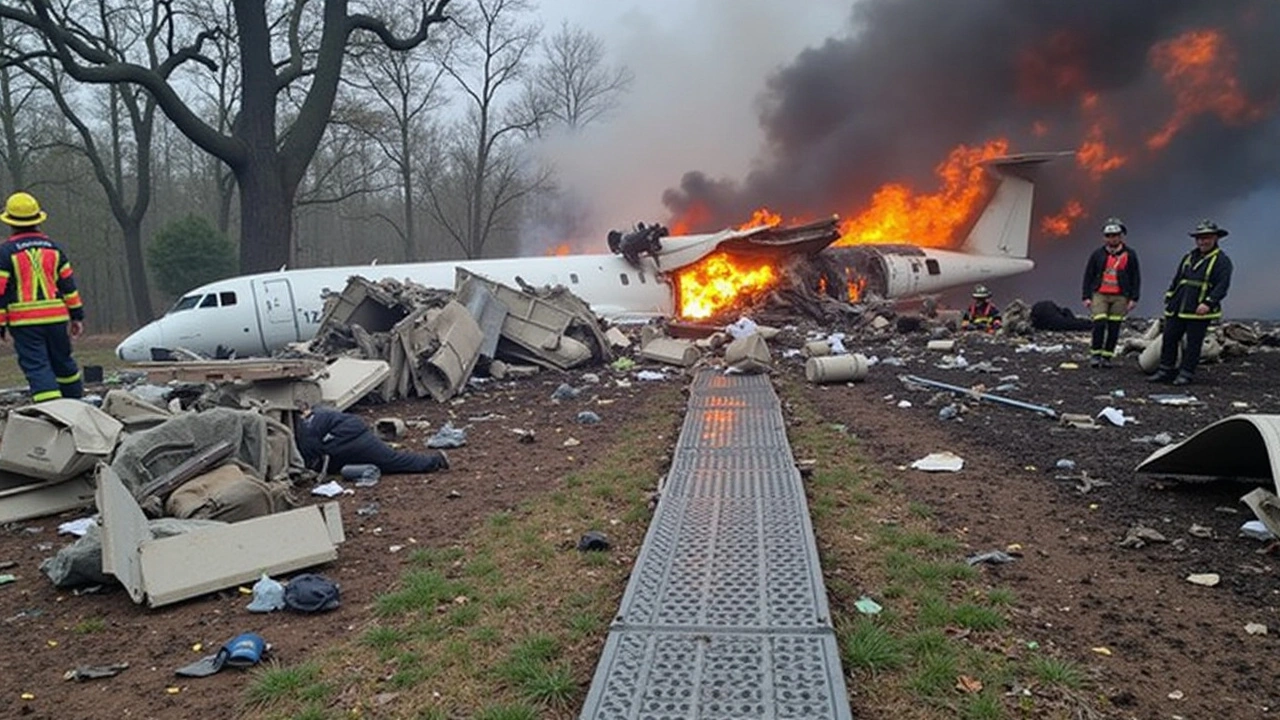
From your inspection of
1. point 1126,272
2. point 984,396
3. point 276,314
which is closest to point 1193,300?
point 1126,272

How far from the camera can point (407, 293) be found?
11109 millimetres

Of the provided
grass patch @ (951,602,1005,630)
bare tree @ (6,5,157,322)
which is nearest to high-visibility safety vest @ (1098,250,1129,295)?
grass patch @ (951,602,1005,630)

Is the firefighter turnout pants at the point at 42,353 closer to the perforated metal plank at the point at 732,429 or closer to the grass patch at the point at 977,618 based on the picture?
the perforated metal plank at the point at 732,429

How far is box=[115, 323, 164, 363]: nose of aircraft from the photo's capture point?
476 inches

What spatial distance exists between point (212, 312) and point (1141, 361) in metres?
13.9

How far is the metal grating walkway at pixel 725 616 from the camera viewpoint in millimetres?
2537

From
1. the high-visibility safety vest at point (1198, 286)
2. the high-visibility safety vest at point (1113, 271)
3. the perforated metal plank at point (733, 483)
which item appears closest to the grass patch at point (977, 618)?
the perforated metal plank at point (733, 483)

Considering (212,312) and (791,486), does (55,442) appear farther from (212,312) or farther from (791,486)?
(212,312)

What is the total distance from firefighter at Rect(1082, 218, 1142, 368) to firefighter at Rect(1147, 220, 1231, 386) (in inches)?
31.6

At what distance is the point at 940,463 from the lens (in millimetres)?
5613

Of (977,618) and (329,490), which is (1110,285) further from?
(329,490)

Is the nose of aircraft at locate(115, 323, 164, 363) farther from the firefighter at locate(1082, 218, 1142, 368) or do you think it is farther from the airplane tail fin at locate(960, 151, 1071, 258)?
the airplane tail fin at locate(960, 151, 1071, 258)

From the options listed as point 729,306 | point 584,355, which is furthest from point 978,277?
point 584,355

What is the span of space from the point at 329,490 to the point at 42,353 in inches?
129
